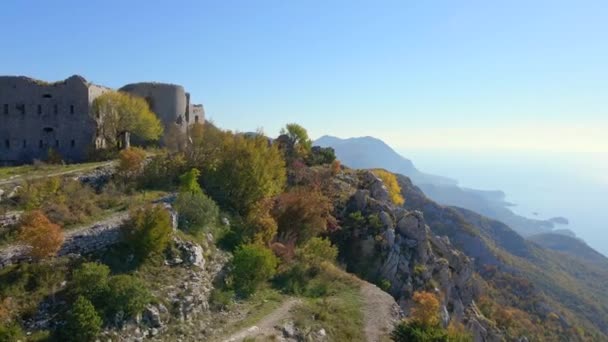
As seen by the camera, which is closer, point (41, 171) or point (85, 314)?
point (85, 314)

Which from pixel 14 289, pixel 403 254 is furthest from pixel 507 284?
pixel 14 289

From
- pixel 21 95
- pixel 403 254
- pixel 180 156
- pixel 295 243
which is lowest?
pixel 403 254

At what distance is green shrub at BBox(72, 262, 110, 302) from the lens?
15023 millimetres

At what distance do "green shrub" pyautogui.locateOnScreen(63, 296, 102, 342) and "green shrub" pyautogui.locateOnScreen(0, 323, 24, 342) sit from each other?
1.18 metres

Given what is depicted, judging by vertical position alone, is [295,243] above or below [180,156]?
below

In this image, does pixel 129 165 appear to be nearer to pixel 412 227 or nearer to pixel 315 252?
pixel 315 252

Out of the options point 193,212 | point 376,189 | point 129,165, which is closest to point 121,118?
point 129,165

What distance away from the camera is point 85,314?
45.5 feet

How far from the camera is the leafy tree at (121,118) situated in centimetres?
3238

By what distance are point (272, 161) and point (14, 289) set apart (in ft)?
54.5

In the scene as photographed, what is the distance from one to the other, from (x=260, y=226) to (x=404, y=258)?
14.2 metres

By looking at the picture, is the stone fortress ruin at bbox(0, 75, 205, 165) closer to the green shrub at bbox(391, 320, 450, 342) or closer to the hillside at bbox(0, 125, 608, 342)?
the hillside at bbox(0, 125, 608, 342)

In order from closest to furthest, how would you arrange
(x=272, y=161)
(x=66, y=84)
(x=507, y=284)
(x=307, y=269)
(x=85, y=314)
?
(x=85, y=314), (x=307, y=269), (x=272, y=161), (x=66, y=84), (x=507, y=284)

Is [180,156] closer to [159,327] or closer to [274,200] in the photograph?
[274,200]
